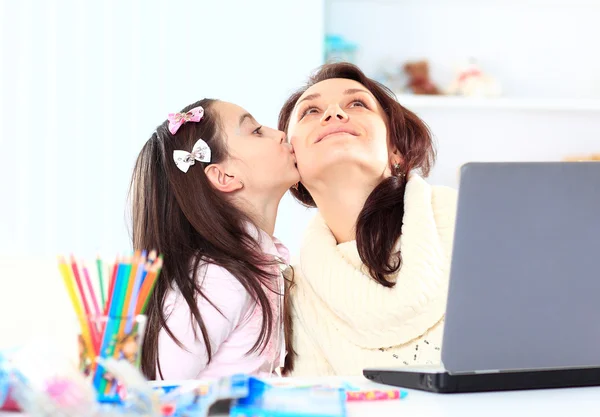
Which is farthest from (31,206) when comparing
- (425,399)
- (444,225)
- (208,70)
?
(425,399)

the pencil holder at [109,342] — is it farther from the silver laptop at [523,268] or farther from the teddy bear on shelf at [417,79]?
the teddy bear on shelf at [417,79]

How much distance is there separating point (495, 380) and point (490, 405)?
70mm

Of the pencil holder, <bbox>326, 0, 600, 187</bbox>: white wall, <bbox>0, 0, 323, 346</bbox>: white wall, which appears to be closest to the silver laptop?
the pencil holder

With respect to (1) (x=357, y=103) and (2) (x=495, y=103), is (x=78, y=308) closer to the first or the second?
(1) (x=357, y=103)

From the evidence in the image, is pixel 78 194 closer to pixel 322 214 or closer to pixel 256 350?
pixel 322 214

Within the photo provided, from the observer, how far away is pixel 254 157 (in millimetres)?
1668

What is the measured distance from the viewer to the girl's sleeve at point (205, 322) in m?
1.38

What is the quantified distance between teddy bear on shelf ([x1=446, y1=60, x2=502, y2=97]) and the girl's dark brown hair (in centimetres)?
150

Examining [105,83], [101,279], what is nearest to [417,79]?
[105,83]

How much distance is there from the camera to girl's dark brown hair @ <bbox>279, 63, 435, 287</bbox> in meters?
1.60

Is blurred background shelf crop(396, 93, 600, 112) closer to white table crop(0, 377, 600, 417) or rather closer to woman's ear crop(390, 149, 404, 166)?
woman's ear crop(390, 149, 404, 166)

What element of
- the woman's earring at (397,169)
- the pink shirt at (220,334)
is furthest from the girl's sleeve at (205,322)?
the woman's earring at (397,169)

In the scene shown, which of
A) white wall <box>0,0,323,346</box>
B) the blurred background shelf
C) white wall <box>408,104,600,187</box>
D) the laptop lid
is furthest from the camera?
white wall <box>408,104,600,187</box>

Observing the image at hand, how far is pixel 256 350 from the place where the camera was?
1.50m
